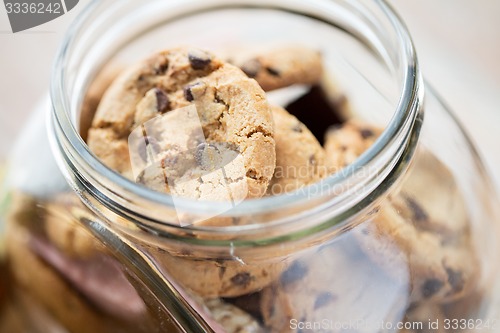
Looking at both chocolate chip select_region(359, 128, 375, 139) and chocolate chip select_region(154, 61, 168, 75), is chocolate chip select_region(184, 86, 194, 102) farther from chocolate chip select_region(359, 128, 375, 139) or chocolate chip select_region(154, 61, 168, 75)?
chocolate chip select_region(359, 128, 375, 139)

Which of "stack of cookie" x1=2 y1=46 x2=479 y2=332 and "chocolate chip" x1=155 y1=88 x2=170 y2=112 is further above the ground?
"chocolate chip" x1=155 y1=88 x2=170 y2=112

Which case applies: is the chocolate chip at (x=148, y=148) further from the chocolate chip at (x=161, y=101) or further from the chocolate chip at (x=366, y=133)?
the chocolate chip at (x=366, y=133)

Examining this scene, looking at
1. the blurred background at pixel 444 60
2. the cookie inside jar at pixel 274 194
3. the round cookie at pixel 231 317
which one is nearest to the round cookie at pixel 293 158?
the cookie inside jar at pixel 274 194

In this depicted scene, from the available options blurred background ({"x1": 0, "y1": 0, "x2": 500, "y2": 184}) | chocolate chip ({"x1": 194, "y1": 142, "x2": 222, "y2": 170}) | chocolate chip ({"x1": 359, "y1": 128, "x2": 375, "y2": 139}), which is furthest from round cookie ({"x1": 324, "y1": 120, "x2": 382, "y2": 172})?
blurred background ({"x1": 0, "y1": 0, "x2": 500, "y2": 184})

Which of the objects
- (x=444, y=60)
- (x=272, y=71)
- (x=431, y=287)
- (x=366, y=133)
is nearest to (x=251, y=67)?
(x=272, y=71)

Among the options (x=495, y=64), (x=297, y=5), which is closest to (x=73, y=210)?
(x=297, y=5)

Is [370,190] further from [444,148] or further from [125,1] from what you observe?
[125,1]
